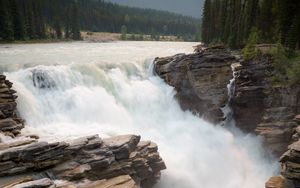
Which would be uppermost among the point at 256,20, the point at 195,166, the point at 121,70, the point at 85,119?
the point at 256,20

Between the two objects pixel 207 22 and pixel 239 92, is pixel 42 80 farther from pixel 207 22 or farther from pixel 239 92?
pixel 207 22

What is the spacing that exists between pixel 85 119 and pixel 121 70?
34.7 ft

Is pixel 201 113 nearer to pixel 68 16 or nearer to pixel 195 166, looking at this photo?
pixel 195 166

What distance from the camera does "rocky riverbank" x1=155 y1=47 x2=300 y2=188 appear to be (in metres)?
40.0

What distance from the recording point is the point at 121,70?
1911 inches

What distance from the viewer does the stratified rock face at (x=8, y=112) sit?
105 feet

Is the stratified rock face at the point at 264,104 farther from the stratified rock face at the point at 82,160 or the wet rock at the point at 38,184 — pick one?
the wet rock at the point at 38,184

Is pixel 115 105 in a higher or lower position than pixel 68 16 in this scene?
lower

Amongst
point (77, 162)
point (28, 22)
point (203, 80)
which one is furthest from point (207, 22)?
point (77, 162)

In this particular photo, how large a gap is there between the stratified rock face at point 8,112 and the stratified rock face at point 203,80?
778 inches

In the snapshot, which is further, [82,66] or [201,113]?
[201,113]

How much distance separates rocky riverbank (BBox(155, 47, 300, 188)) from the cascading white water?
4.93 ft

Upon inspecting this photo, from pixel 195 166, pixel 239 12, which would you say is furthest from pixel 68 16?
pixel 195 166

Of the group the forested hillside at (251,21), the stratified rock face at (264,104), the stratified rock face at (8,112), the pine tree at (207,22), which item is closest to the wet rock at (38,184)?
the stratified rock face at (8,112)
